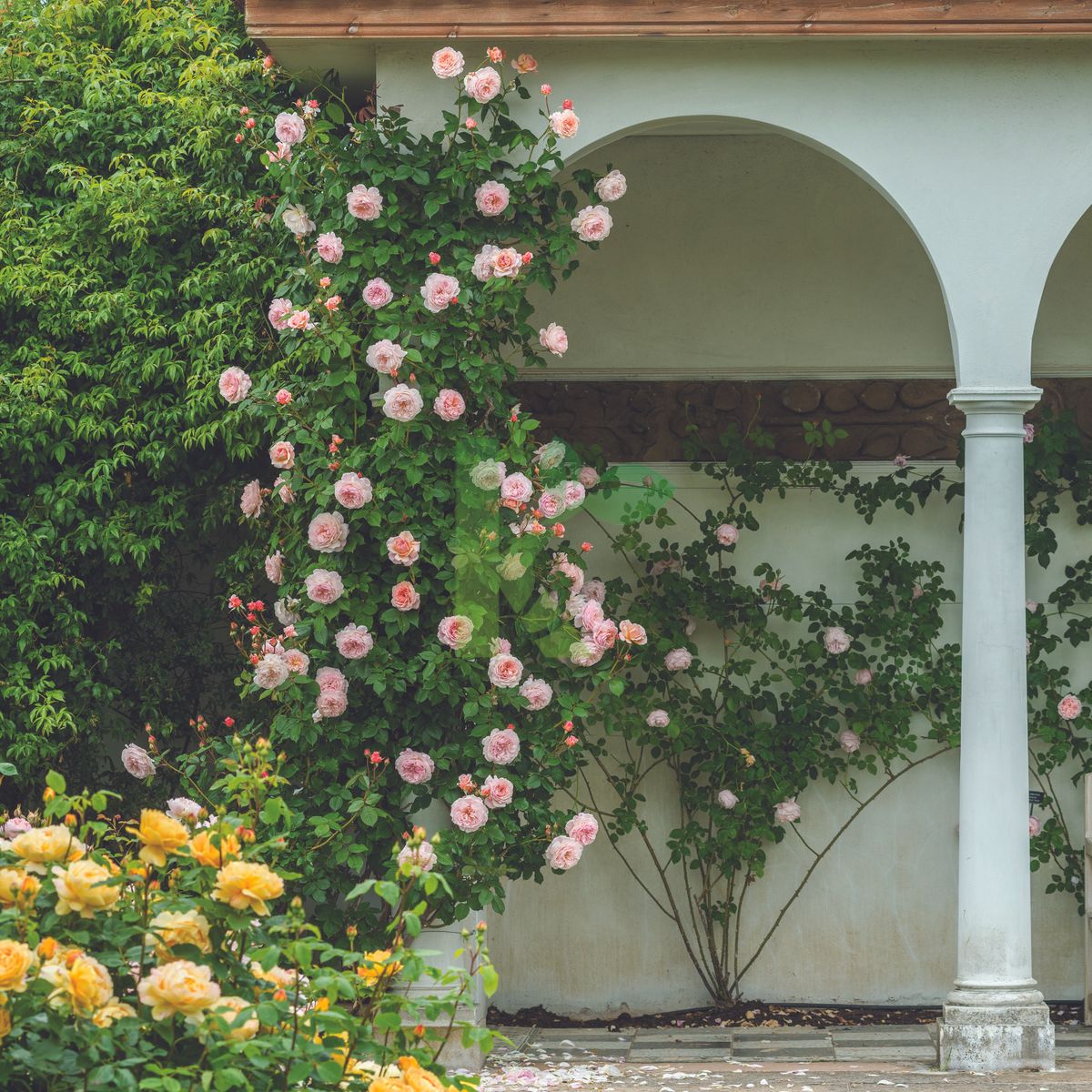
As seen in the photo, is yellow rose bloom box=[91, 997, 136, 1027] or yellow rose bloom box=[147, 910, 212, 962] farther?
yellow rose bloom box=[147, 910, 212, 962]

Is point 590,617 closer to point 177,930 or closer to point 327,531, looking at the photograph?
point 327,531

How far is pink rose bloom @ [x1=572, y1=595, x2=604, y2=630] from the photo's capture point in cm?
516

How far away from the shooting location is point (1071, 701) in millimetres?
6363

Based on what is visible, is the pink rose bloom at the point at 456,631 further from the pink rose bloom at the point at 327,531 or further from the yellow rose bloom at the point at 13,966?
the yellow rose bloom at the point at 13,966

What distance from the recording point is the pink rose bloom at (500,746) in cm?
494

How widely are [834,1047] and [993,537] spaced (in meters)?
2.11

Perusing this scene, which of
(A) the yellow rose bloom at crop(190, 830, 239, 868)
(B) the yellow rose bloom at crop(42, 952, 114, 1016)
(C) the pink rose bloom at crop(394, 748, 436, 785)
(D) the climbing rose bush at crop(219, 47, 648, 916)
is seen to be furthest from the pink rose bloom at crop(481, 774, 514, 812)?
(B) the yellow rose bloom at crop(42, 952, 114, 1016)

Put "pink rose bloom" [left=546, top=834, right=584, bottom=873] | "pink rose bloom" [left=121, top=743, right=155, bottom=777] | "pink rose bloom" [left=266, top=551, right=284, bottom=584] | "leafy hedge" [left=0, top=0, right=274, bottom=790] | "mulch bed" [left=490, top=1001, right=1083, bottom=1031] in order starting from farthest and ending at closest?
"mulch bed" [left=490, top=1001, right=1083, bottom=1031]
"leafy hedge" [left=0, top=0, right=274, bottom=790]
"pink rose bloom" [left=121, top=743, right=155, bottom=777]
"pink rose bloom" [left=266, top=551, right=284, bottom=584]
"pink rose bloom" [left=546, top=834, right=584, bottom=873]

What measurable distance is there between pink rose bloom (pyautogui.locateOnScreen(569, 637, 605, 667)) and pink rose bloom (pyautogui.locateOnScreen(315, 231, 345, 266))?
159cm

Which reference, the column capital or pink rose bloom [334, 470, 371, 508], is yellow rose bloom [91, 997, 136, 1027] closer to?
pink rose bloom [334, 470, 371, 508]

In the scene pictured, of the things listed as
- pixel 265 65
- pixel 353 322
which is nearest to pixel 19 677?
pixel 353 322

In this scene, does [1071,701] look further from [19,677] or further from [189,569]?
[19,677]

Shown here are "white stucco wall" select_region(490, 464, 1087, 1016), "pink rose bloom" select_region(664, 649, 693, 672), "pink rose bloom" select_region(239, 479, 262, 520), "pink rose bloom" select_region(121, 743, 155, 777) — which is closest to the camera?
"pink rose bloom" select_region(239, 479, 262, 520)

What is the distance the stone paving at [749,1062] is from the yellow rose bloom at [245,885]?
2.83m
